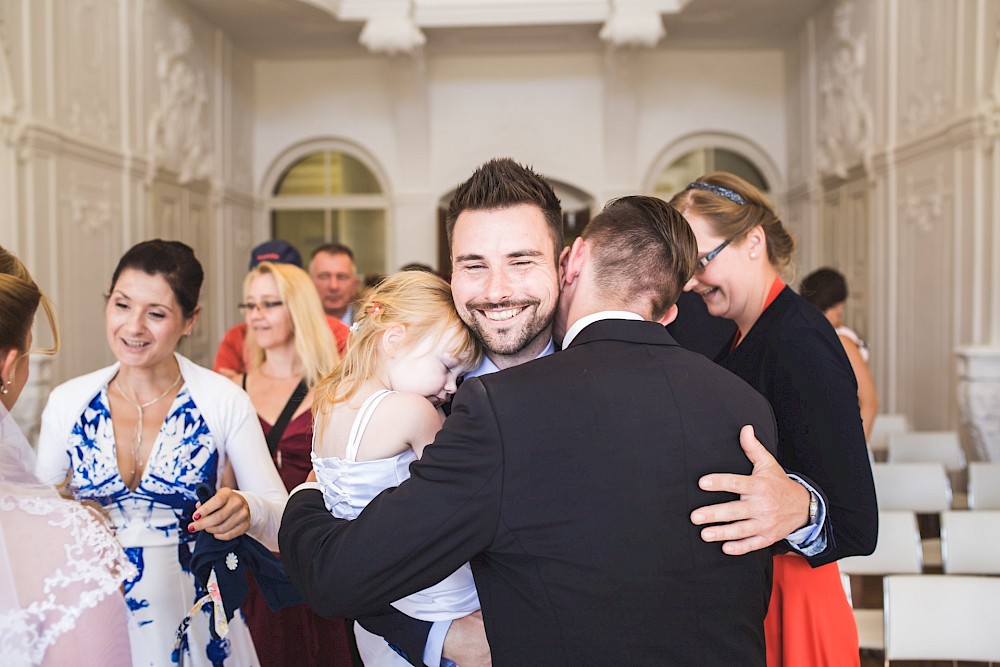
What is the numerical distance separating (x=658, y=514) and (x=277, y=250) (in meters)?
2.84

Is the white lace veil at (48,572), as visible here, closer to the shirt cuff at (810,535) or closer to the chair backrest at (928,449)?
the shirt cuff at (810,535)

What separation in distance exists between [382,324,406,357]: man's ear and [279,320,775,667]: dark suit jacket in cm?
48

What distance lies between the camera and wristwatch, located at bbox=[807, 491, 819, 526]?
5.34 ft

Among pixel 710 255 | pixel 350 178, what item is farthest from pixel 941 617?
pixel 350 178

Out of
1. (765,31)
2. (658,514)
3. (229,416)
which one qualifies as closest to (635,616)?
(658,514)

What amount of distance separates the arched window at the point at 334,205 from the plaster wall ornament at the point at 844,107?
492 centimetres

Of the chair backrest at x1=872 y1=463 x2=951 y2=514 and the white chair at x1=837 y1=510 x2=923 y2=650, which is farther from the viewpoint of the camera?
the chair backrest at x1=872 y1=463 x2=951 y2=514

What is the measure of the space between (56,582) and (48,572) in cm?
2

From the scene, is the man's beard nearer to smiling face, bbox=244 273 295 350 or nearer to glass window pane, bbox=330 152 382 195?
smiling face, bbox=244 273 295 350

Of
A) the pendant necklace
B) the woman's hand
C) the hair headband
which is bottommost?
the woman's hand

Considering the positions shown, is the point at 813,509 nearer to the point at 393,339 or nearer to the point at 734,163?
the point at 393,339

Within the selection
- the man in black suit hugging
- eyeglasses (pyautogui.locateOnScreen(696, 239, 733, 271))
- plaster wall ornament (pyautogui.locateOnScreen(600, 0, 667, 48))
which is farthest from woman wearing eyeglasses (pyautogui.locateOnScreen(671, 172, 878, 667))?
plaster wall ornament (pyautogui.locateOnScreen(600, 0, 667, 48))

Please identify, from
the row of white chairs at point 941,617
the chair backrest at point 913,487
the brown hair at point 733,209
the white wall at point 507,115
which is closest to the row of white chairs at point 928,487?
the chair backrest at point 913,487

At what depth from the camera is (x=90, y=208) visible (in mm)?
6059
